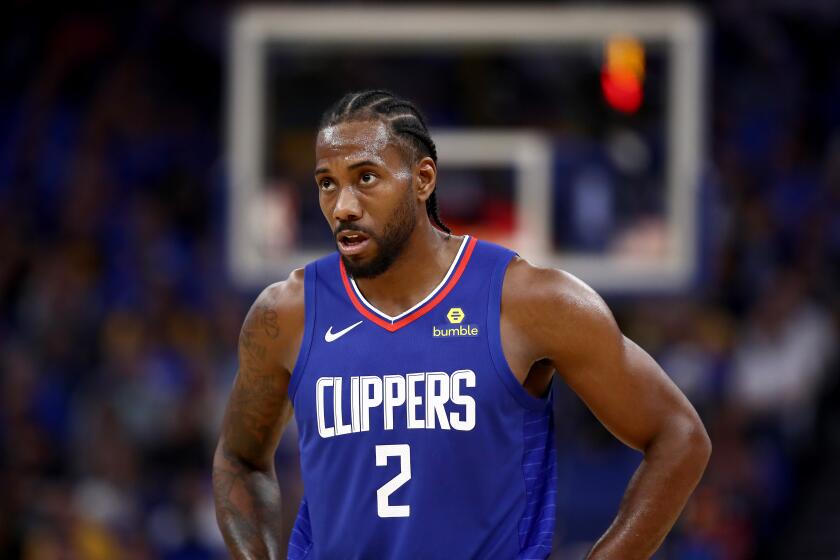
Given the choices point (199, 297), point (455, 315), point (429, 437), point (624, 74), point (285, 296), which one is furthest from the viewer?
point (199, 297)

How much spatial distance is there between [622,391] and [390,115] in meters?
0.95

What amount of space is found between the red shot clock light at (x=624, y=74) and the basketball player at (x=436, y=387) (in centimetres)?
602

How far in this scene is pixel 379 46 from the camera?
9617 mm

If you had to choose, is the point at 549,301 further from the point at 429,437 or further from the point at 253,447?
the point at 253,447

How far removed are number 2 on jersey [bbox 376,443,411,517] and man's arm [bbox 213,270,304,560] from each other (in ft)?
1.39

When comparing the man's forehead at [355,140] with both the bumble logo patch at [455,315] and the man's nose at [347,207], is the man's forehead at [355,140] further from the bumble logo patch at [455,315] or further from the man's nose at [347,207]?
the bumble logo patch at [455,315]

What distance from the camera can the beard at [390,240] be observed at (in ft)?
11.7

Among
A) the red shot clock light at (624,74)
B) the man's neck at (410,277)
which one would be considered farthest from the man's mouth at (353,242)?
the red shot clock light at (624,74)

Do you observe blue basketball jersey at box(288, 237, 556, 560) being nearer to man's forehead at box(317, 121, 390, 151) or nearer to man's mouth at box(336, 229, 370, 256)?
man's mouth at box(336, 229, 370, 256)

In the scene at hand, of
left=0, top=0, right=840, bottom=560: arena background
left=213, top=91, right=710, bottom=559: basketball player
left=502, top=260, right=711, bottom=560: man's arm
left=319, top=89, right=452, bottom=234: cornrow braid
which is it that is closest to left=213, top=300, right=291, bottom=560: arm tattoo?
left=213, top=91, right=710, bottom=559: basketball player

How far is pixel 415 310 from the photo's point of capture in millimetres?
3625

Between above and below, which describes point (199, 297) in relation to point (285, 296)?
below

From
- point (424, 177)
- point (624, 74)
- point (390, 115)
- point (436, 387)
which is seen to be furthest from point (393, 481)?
point (624, 74)

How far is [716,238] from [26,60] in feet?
21.8
